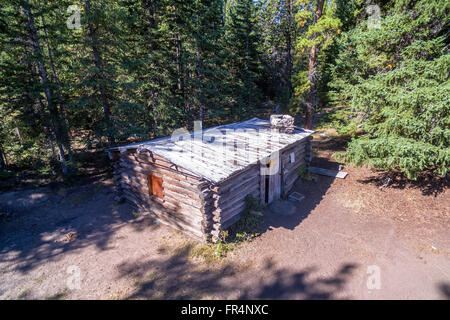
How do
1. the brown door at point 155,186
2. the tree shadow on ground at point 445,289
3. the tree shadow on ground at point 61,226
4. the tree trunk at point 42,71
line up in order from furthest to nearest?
the tree trunk at point 42,71, the brown door at point 155,186, the tree shadow on ground at point 61,226, the tree shadow on ground at point 445,289

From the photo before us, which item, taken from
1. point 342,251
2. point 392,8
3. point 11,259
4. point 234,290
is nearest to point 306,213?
point 342,251

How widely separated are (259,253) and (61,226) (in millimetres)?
9832

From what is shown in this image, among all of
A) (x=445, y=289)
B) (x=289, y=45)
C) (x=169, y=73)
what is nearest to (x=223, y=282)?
(x=445, y=289)

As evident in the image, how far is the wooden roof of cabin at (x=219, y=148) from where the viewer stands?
8.74 metres

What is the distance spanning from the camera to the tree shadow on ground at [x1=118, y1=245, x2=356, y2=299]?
6.78 metres

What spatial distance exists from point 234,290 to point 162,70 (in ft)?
58.2

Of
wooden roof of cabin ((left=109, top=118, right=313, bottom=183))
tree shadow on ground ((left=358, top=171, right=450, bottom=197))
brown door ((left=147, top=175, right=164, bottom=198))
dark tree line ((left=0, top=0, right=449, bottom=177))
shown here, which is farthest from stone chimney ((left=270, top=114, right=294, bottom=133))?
brown door ((left=147, top=175, right=164, bottom=198))

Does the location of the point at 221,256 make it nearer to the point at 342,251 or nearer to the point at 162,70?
the point at 342,251

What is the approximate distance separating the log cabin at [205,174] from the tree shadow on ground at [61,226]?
1.09m

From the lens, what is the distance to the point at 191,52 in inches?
713

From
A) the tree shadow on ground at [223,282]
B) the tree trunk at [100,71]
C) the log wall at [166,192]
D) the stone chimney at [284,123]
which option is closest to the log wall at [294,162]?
the stone chimney at [284,123]

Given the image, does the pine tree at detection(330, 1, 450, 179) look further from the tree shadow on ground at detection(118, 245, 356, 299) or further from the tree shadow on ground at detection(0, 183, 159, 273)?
the tree shadow on ground at detection(0, 183, 159, 273)

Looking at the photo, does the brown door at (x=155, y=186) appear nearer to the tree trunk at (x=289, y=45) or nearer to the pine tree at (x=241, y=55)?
the pine tree at (x=241, y=55)

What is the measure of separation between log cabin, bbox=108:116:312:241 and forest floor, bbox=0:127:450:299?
3.04 ft
